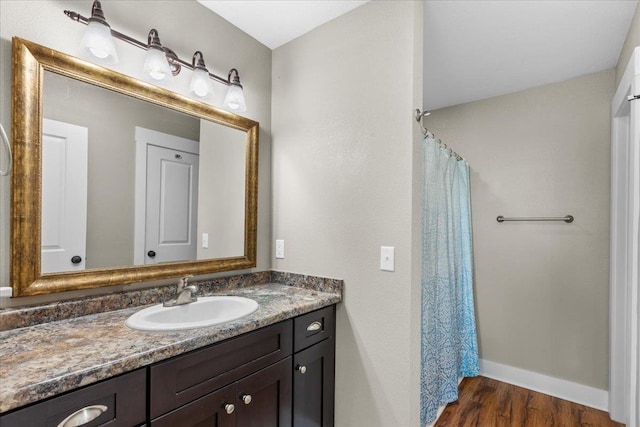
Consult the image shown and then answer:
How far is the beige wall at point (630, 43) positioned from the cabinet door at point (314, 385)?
7.66 ft

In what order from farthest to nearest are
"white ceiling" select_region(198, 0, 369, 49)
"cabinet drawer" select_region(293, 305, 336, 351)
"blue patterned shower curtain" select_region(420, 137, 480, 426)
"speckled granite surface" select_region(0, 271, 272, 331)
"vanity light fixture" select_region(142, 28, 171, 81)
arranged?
"blue patterned shower curtain" select_region(420, 137, 480, 426)
"white ceiling" select_region(198, 0, 369, 49)
"cabinet drawer" select_region(293, 305, 336, 351)
"vanity light fixture" select_region(142, 28, 171, 81)
"speckled granite surface" select_region(0, 271, 272, 331)

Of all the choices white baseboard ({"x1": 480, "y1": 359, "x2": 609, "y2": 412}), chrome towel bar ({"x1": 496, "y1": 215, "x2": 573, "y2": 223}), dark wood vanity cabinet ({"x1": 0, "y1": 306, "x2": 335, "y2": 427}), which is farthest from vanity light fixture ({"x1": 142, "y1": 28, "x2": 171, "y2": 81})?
white baseboard ({"x1": 480, "y1": 359, "x2": 609, "y2": 412})

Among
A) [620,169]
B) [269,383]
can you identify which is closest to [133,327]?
[269,383]

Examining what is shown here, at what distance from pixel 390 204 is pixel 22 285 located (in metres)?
1.49

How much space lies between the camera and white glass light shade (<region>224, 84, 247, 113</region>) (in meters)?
1.71

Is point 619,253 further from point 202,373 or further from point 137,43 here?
point 137,43

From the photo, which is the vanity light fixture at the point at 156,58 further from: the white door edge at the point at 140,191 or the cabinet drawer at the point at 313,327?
the cabinet drawer at the point at 313,327

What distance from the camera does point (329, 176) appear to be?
1.76m

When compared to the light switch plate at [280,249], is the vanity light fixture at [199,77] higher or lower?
higher

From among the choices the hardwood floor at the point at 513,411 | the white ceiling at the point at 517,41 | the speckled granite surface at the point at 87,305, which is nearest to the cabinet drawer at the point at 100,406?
the speckled granite surface at the point at 87,305

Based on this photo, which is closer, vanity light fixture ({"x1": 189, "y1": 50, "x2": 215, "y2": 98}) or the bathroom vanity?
the bathroom vanity

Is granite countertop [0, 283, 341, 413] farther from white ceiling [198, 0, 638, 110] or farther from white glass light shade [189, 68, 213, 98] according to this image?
white ceiling [198, 0, 638, 110]

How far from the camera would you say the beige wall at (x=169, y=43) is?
1083mm

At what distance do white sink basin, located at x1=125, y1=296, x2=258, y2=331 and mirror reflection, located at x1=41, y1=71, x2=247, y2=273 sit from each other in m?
0.25
